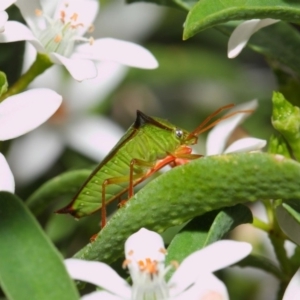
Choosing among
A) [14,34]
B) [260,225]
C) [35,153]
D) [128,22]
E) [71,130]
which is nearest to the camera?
[14,34]

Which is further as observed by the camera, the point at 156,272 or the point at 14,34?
the point at 14,34

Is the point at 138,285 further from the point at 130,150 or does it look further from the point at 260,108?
the point at 260,108

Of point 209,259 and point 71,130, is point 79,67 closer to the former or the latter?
point 209,259

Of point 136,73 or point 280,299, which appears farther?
point 136,73

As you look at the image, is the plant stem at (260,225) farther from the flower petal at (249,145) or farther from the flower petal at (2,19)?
the flower petal at (2,19)

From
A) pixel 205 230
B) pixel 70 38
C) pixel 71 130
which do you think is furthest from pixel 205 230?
pixel 71 130

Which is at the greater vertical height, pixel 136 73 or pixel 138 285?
pixel 138 285

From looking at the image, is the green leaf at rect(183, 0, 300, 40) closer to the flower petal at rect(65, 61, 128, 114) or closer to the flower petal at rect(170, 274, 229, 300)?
the flower petal at rect(170, 274, 229, 300)

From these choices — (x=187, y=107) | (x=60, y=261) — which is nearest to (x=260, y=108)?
(x=187, y=107)
